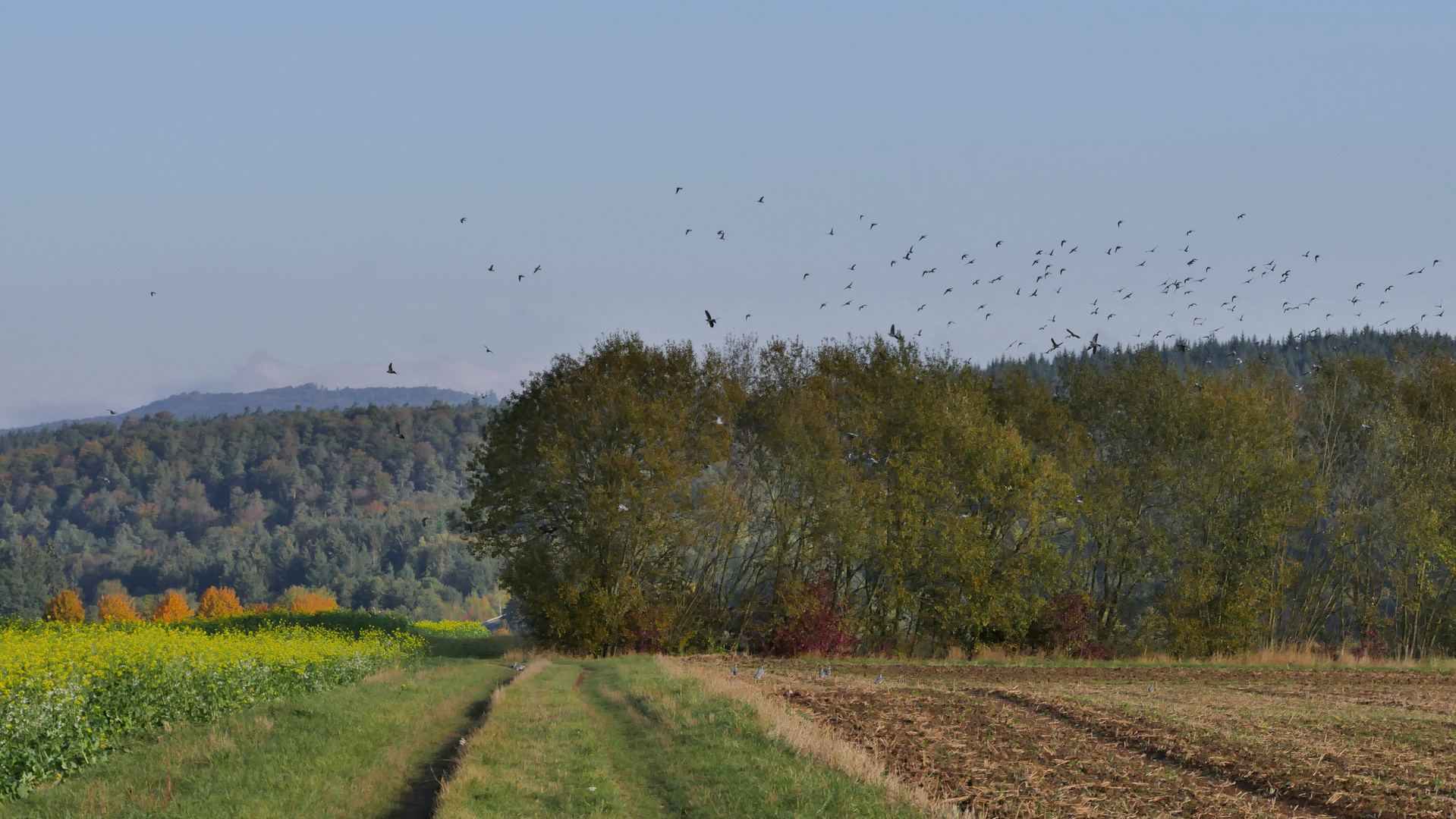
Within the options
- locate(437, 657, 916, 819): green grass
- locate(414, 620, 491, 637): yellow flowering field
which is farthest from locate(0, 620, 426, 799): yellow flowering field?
locate(414, 620, 491, 637): yellow flowering field

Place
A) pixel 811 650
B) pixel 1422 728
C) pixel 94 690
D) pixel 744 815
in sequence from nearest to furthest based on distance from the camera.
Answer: pixel 744 815 < pixel 94 690 < pixel 1422 728 < pixel 811 650

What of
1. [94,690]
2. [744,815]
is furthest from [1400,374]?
[94,690]

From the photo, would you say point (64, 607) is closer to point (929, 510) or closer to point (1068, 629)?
point (929, 510)

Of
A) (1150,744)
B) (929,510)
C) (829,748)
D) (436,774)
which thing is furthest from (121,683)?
(929,510)

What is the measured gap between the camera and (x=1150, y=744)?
20719 mm

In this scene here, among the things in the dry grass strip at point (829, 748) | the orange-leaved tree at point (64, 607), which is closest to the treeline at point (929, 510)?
the dry grass strip at point (829, 748)

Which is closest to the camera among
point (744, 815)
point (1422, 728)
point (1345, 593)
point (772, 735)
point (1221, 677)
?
point (744, 815)

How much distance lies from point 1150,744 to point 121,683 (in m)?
21.7

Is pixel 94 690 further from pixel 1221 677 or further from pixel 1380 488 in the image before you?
pixel 1380 488

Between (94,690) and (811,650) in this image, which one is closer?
(94,690)

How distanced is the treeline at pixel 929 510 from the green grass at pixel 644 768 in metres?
25.4

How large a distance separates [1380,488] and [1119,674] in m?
28.2

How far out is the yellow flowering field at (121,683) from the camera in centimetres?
1870

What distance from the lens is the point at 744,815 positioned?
14.8m
